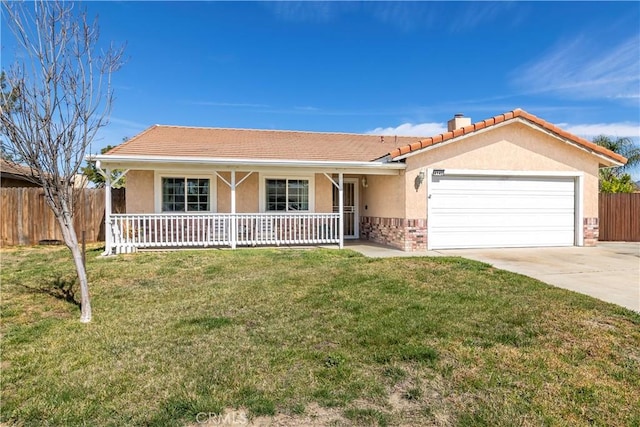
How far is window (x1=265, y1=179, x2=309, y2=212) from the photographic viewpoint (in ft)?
41.3

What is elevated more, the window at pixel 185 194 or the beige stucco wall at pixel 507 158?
the beige stucco wall at pixel 507 158

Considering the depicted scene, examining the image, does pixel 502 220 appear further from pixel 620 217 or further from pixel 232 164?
pixel 232 164

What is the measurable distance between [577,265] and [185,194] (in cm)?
1067

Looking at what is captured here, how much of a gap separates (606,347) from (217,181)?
10719 mm

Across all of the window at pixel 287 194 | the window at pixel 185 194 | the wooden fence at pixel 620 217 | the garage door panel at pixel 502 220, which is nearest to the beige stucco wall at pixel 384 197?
the garage door panel at pixel 502 220

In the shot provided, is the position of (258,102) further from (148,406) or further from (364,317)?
(148,406)

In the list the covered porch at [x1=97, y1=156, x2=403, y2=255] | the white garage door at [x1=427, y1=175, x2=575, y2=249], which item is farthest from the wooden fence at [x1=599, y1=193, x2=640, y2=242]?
the covered porch at [x1=97, y1=156, x2=403, y2=255]

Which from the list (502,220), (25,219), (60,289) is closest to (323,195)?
(502,220)

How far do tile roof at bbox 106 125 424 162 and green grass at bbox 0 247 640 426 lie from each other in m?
6.18

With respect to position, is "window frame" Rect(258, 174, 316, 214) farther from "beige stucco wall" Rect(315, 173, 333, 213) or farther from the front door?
the front door

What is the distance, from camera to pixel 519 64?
1459 cm

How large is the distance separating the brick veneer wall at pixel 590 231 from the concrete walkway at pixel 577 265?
0.28 metres

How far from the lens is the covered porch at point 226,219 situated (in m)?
10.4

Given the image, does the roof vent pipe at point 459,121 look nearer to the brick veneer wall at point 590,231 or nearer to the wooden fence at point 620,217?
the brick veneer wall at point 590,231
